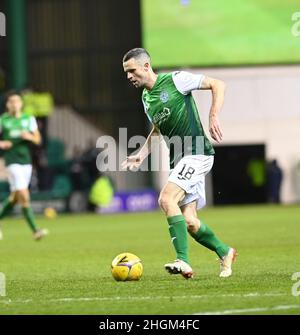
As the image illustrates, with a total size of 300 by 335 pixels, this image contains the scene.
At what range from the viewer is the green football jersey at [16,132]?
1870cm

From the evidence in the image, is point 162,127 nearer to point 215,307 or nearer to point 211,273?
point 211,273

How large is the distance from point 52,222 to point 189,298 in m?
19.0

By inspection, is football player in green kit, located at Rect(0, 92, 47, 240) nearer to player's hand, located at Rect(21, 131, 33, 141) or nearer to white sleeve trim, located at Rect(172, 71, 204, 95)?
player's hand, located at Rect(21, 131, 33, 141)

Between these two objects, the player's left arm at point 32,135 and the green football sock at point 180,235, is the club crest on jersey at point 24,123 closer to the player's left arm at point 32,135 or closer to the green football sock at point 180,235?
the player's left arm at point 32,135

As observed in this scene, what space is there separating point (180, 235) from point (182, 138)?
3.21ft

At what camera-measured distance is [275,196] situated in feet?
123

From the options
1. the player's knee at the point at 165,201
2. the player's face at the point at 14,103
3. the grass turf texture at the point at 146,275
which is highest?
the player's face at the point at 14,103

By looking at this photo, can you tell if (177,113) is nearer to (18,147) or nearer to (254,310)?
(254,310)

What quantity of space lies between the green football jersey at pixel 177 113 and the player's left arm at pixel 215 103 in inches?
5.2

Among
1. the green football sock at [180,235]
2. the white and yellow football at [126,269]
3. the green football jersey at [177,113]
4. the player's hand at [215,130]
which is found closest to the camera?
the player's hand at [215,130]

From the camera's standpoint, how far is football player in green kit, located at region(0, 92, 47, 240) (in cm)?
1853

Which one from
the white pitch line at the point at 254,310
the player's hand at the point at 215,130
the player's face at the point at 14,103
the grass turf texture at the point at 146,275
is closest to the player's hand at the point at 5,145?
the player's face at the point at 14,103

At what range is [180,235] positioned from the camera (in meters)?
10.6
